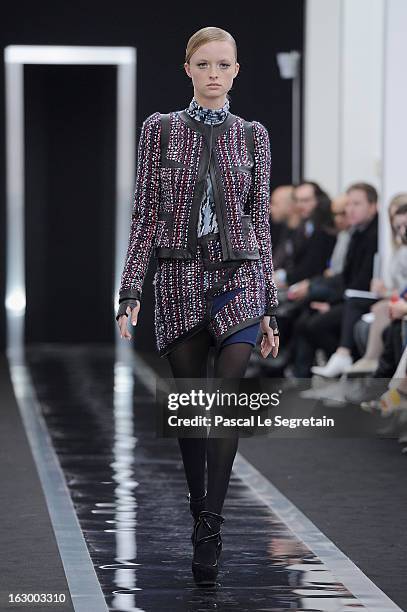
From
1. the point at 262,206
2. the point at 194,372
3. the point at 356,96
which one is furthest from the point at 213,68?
the point at 356,96

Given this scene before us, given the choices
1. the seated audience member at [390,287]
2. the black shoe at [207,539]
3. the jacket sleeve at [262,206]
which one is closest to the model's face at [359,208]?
the seated audience member at [390,287]

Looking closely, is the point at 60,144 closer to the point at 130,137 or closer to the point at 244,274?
the point at 130,137

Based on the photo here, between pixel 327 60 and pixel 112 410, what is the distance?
5.24 meters

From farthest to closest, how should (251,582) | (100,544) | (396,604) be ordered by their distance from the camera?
(100,544), (251,582), (396,604)

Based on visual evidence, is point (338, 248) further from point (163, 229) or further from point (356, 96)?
point (163, 229)

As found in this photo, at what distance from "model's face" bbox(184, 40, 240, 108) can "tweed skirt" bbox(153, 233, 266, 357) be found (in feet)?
1.28

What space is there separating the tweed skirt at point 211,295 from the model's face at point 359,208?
525cm

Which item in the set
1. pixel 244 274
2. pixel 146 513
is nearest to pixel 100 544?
pixel 146 513

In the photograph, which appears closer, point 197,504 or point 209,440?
point 209,440

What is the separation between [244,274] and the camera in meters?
4.34

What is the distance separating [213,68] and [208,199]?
35 cm

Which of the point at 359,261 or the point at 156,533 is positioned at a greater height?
the point at 359,261

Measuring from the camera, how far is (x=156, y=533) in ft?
16.1

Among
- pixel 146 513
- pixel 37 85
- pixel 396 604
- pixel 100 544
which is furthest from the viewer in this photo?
pixel 37 85
